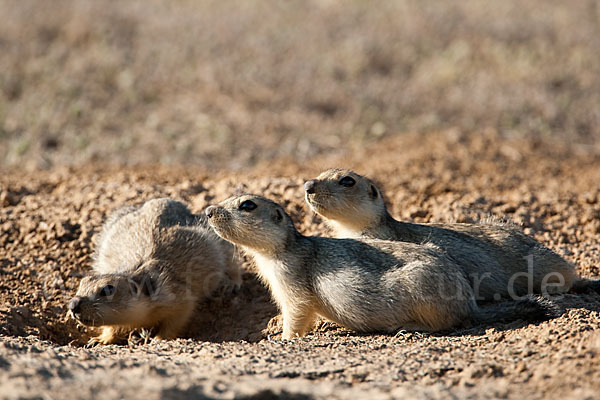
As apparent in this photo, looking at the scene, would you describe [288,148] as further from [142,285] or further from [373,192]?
[142,285]

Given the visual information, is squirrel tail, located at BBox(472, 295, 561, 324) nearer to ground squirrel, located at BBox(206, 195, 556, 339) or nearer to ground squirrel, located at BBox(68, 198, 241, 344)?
ground squirrel, located at BBox(206, 195, 556, 339)

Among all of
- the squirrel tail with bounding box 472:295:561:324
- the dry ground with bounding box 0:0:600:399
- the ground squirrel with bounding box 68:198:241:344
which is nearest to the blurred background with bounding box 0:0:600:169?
the dry ground with bounding box 0:0:600:399

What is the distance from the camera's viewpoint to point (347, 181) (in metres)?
7.17

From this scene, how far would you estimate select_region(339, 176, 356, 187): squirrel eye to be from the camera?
23.5 feet

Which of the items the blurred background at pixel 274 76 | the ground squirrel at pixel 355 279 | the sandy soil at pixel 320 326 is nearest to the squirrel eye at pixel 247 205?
the ground squirrel at pixel 355 279

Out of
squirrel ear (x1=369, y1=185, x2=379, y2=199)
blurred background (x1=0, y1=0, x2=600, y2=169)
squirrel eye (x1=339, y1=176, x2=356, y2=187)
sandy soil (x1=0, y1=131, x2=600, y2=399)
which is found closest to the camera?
sandy soil (x1=0, y1=131, x2=600, y2=399)

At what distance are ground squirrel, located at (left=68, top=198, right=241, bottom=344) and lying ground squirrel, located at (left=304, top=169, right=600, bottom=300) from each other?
4.79 feet

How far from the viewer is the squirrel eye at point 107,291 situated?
666 centimetres

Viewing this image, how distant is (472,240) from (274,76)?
30.6ft

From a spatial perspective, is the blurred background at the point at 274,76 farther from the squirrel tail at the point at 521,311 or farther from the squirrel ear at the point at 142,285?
the squirrel tail at the point at 521,311

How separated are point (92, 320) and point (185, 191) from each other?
270 cm

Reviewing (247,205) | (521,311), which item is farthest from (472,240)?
(247,205)

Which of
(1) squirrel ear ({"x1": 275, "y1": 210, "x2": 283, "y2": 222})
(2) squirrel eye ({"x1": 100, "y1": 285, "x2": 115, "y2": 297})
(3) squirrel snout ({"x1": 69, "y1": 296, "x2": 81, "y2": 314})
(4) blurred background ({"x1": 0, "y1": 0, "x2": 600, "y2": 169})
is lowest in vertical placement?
(3) squirrel snout ({"x1": 69, "y1": 296, "x2": 81, "y2": 314})

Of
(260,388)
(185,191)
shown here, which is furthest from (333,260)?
(185,191)
